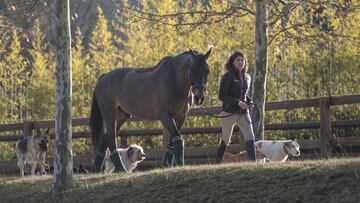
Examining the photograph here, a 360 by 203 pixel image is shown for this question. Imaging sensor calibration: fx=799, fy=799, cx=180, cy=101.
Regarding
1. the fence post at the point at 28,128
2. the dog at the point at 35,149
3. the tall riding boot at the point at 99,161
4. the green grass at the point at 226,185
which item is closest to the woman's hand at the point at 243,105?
the green grass at the point at 226,185

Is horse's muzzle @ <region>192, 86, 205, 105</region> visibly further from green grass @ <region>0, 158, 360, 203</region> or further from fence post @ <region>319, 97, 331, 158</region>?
fence post @ <region>319, 97, 331, 158</region>

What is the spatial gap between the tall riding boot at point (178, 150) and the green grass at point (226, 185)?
0.99 metres

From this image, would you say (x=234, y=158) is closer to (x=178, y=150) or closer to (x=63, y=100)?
(x=178, y=150)

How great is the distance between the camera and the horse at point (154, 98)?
485 inches

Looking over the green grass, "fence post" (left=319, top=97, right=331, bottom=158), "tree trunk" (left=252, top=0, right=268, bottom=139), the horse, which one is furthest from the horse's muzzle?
"fence post" (left=319, top=97, right=331, bottom=158)

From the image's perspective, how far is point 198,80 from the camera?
12.1m

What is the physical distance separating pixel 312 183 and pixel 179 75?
4.15m

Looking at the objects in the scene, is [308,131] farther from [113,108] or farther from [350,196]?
[350,196]

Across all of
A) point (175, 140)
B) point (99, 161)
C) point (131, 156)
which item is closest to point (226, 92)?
point (175, 140)

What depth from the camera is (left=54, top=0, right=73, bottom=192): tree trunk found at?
1166 cm

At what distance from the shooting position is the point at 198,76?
39.8 ft

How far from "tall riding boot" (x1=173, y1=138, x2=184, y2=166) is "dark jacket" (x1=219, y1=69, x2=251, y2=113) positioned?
90 centimetres

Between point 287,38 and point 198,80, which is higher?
point 287,38

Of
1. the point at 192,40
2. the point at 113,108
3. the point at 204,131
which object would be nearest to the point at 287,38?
the point at 204,131
